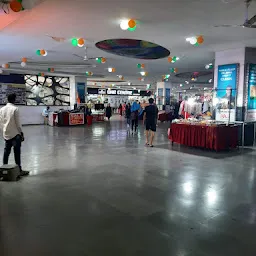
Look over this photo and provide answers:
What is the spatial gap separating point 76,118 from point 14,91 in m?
4.16

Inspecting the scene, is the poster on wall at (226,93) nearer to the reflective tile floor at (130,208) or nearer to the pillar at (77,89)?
the reflective tile floor at (130,208)

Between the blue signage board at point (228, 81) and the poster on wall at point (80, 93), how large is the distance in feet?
34.5

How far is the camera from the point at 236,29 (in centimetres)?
584

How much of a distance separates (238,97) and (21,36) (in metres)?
6.89

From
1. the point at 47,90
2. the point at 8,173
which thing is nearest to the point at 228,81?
the point at 8,173

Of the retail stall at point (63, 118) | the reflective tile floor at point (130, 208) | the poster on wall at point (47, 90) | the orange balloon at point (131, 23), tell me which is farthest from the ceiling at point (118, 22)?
the poster on wall at point (47, 90)

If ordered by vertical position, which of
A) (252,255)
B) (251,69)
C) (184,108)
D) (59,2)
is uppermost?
(59,2)

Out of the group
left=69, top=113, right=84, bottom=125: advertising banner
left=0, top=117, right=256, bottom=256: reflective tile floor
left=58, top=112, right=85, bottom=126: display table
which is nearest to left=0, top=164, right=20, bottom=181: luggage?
left=0, top=117, right=256, bottom=256: reflective tile floor

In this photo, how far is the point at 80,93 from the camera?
16.8 meters

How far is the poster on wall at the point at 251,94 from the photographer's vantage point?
25.5 feet

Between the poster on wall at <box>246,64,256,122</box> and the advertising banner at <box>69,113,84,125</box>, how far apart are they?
31.1ft

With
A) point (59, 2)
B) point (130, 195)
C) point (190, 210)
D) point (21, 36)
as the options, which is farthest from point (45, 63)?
point (190, 210)

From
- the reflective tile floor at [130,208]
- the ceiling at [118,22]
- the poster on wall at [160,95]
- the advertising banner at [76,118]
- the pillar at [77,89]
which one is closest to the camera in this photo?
the reflective tile floor at [130,208]

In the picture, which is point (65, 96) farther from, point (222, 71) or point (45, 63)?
point (222, 71)
